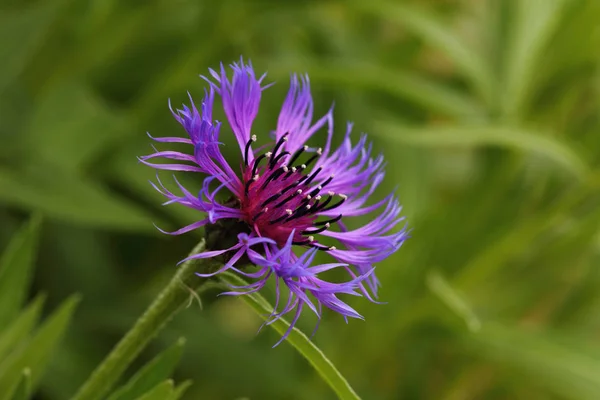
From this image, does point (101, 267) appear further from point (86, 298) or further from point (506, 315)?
point (506, 315)

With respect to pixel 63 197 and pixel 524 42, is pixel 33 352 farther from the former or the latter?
pixel 524 42

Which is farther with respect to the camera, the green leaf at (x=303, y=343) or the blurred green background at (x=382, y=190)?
the blurred green background at (x=382, y=190)

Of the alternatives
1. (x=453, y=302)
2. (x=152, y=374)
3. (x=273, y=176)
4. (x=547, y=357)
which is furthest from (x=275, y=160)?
(x=547, y=357)

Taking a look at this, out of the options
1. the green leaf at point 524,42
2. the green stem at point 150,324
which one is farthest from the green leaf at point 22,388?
the green leaf at point 524,42

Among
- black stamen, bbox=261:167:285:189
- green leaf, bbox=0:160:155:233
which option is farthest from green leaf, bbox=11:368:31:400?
green leaf, bbox=0:160:155:233

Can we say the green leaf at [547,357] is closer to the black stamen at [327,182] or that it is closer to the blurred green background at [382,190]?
the blurred green background at [382,190]

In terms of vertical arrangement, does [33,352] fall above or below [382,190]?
below

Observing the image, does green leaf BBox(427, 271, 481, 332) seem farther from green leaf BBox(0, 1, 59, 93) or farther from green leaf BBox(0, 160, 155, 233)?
green leaf BBox(0, 1, 59, 93)
